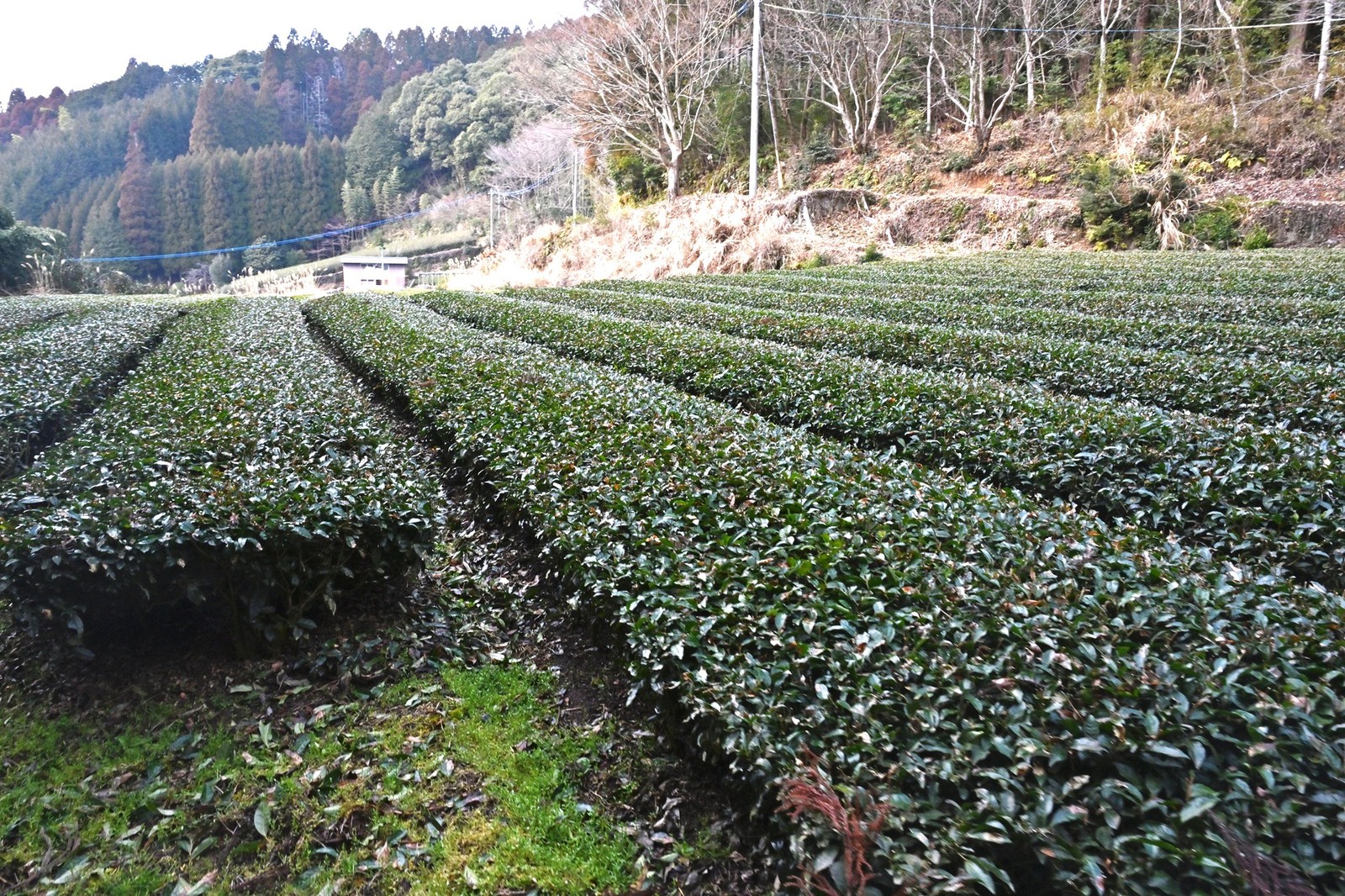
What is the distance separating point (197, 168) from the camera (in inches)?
2149

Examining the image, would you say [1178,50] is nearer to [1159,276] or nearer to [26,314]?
[1159,276]

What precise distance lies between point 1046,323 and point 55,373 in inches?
466

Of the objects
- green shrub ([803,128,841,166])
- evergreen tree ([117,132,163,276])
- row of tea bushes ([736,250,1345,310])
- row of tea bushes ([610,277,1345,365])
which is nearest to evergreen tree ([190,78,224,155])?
evergreen tree ([117,132,163,276])

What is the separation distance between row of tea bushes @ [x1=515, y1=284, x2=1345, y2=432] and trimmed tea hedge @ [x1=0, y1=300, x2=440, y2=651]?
6111mm

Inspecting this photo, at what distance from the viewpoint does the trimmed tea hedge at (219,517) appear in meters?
3.07

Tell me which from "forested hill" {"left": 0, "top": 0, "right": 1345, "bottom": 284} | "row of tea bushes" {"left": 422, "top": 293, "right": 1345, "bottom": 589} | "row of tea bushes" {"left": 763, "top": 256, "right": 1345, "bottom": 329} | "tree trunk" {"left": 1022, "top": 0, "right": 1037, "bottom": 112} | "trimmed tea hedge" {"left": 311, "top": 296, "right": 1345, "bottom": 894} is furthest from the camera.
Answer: "tree trunk" {"left": 1022, "top": 0, "right": 1037, "bottom": 112}

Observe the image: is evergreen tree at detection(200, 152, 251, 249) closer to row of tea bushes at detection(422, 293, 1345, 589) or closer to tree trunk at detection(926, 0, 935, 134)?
tree trunk at detection(926, 0, 935, 134)

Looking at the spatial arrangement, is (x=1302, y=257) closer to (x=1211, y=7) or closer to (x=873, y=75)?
(x=1211, y=7)

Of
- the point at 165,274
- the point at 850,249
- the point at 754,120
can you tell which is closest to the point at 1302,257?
the point at 850,249

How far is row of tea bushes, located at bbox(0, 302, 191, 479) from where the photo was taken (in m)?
5.78

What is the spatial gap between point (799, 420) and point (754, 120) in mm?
23931

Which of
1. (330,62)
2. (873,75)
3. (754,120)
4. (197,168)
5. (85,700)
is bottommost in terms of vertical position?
(85,700)

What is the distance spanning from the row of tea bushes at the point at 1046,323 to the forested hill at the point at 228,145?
47784mm

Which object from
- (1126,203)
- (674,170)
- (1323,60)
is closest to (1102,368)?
(1126,203)
